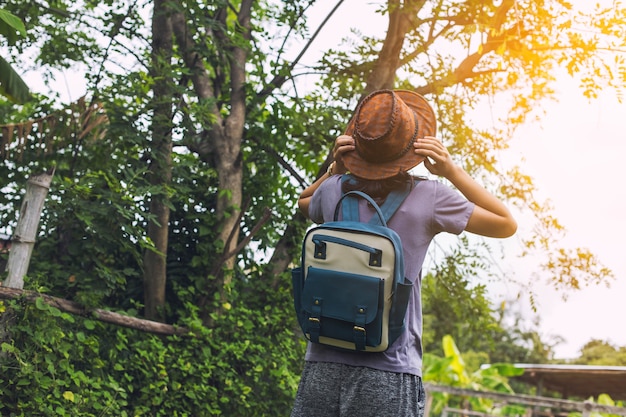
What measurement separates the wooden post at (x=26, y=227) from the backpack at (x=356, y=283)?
9.19 ft

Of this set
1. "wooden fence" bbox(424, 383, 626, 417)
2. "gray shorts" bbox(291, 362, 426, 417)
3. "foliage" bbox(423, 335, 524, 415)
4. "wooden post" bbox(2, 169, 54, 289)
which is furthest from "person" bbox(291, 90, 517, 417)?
"foliage" bbox(423, 335, 524, 415)

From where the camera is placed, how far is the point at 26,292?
4.23 meters

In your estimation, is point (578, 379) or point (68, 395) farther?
point (578, 379)

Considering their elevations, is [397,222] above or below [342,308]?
above

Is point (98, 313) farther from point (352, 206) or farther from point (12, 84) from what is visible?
point (352, 206)

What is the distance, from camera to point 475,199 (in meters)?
2.17

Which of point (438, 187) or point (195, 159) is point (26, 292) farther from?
point (438, 187)

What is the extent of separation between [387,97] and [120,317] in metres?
3.32

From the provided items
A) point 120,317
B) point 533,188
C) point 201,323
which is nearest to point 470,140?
point 533,188

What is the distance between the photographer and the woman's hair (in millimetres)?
2188

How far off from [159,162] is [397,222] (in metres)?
3.35

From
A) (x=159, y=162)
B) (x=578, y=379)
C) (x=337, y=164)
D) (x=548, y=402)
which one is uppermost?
(x=159, y=162)

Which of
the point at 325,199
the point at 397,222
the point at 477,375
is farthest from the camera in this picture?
the point at 477,375

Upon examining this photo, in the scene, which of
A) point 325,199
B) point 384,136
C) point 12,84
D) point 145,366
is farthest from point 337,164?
point 12,84
